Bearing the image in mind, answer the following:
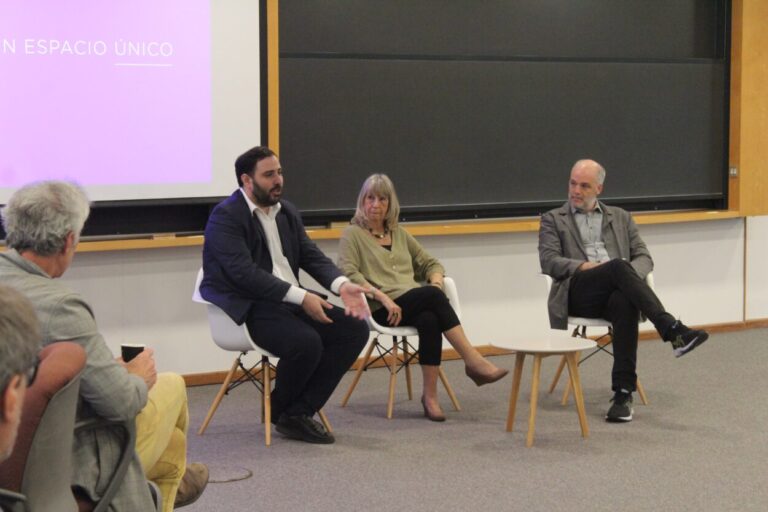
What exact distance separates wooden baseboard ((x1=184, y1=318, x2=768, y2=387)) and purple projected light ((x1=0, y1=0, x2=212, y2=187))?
3.46ft

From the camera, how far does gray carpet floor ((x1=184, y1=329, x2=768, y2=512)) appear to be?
12.8 feet

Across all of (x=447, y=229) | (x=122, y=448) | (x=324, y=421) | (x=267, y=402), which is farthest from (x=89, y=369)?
(x=447, y=229)

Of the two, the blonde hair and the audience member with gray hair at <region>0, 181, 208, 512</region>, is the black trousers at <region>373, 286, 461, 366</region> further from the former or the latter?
the audience member with gray hair at <region>0, 181, 208, 512</region>

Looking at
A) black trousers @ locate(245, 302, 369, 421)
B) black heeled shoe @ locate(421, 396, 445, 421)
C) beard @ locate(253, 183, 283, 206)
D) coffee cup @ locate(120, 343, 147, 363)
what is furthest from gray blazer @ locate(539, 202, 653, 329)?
coffee cup @ locate(120, 343, 147, 363)

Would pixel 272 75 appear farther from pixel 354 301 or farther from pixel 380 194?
pixel 354 301

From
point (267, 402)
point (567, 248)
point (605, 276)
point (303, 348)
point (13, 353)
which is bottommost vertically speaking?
point (267, 402)

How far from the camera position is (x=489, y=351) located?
A: 6621mm

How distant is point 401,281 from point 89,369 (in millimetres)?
2740

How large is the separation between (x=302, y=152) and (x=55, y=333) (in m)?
3.52

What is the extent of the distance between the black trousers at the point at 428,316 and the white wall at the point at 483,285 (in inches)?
11.3

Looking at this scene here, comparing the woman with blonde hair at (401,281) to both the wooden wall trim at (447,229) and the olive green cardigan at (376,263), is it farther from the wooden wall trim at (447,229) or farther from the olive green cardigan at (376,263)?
the wooden wall trim at (447,229)

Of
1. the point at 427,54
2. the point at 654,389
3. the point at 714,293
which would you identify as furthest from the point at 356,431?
the point at 714,293

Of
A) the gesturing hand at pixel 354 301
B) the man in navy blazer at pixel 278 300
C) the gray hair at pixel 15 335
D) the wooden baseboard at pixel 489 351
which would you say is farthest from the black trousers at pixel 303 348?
the gray hair at pixel 15 335

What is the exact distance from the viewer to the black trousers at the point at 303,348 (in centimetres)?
457
